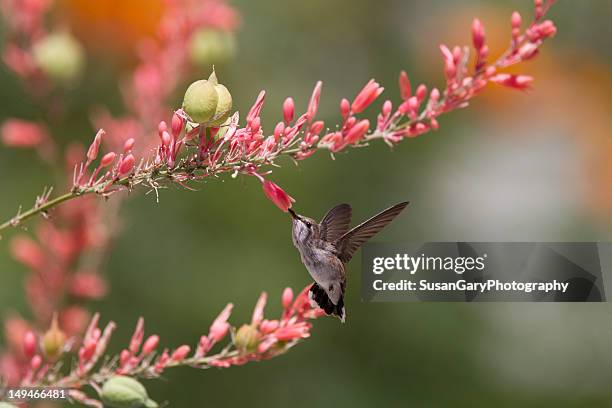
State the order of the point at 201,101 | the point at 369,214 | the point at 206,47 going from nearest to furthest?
1. the point at 201,101
2. the point at 206,47
3. the point at 369,214

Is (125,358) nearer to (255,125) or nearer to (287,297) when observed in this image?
(287,297)

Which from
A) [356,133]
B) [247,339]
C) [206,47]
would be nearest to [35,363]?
[247,339]

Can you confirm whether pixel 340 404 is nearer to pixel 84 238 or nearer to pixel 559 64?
pixel 84 238

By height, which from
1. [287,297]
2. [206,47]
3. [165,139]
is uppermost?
[206,47]

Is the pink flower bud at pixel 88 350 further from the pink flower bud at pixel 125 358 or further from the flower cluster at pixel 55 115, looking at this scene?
the flower cluster at pixel 55 115

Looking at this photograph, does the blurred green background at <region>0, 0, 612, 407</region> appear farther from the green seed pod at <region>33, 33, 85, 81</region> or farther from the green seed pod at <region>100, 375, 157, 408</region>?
the green seed pod at <region>100, 375, 157, 408</region>

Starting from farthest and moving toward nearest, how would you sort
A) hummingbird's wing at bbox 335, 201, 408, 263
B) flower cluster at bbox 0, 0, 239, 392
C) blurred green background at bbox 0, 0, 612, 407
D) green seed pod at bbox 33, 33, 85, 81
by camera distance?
blurred green background at bbox 0, 0, 612, 407, green seed pod at bbox 33, 33, 85, 81, flower cluster at bbox 0, 0, 239, 392, hummingbird's wing at bbox 335, 201, 408, 263

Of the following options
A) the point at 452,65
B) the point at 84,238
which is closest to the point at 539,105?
the point at 84,238

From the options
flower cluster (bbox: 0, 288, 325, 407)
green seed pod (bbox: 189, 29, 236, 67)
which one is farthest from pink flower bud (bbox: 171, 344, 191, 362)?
green seed pod (bbox: 189, 29, 236, 67)
